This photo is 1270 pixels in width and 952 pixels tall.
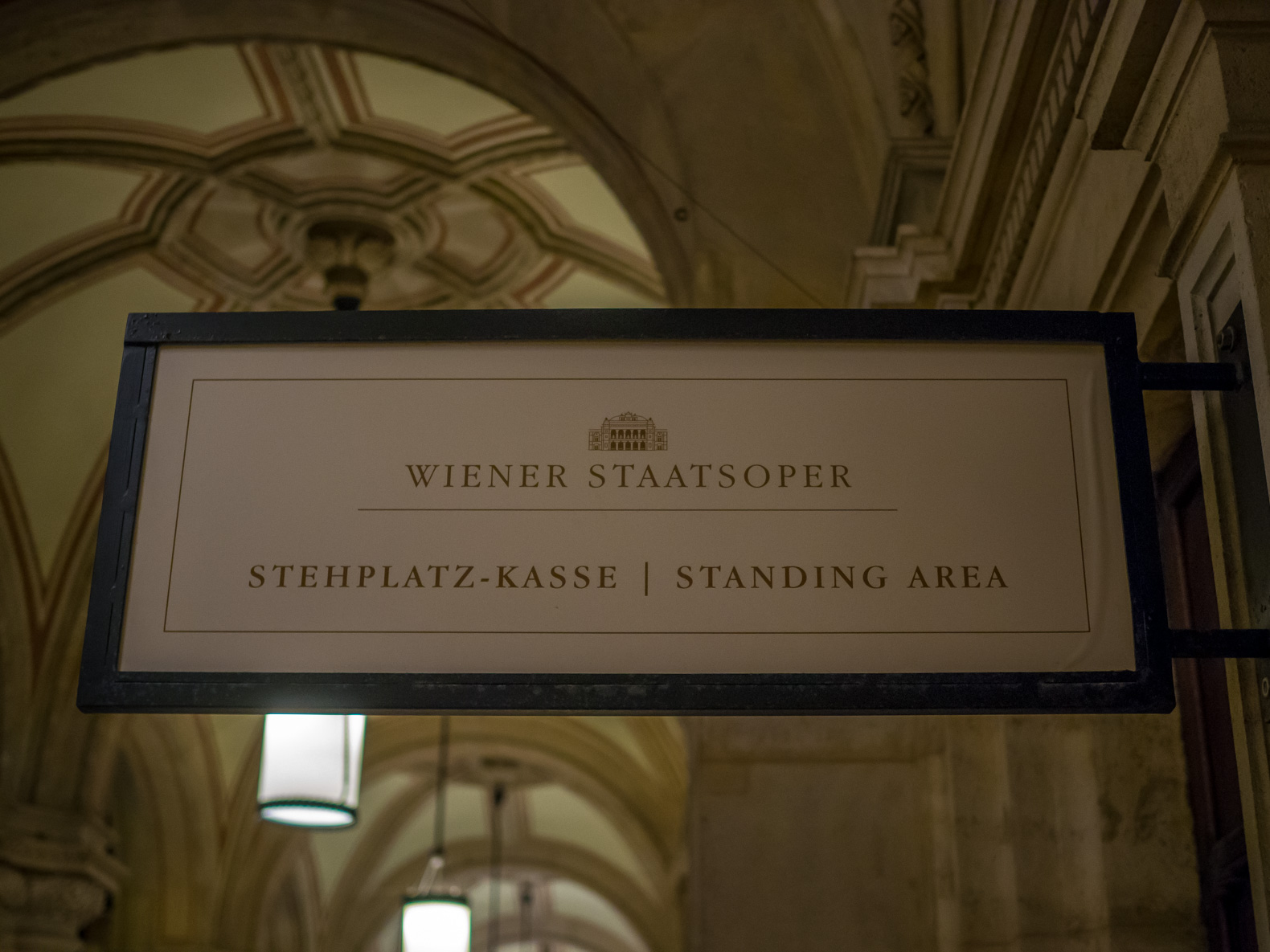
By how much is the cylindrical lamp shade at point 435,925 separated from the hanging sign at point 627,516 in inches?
323

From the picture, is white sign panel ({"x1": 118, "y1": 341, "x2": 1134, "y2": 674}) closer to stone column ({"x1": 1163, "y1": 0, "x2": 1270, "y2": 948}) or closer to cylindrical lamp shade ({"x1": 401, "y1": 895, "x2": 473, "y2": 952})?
stone column ({"x1": 1163, "y1": 0, "x2": 1270, "y2": 948})

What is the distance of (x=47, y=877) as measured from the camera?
8.72 m

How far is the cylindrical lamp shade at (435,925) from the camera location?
984 centimetres

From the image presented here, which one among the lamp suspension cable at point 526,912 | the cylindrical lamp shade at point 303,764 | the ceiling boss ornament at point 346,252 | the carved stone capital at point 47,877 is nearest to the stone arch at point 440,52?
the cylindrical lamp shade at point 303,764

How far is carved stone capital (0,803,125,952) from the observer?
8.51 meters

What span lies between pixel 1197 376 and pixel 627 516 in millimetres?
826

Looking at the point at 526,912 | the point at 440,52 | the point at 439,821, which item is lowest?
the point at 439,821

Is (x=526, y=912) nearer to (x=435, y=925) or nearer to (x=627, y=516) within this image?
(x=435, y=925)

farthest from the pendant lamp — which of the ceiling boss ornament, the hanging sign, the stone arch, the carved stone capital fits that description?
the hanging sign

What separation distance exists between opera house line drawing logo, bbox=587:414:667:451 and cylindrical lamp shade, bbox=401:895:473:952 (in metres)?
8.29

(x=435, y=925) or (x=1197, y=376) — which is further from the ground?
(x=435, y=925)

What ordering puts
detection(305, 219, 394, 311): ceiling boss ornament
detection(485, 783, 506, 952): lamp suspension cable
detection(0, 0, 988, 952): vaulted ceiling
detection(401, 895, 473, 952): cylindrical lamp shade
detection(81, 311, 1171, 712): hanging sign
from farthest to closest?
detection(485, 783, 506, 952): lamp suspension cable → detection(401, 895, 473, 952): cylindrical lamp shade → detection(305, 219, 394, 311): ceiling boss ornament → detection(0, 0, 988, 952): vaulted ceiling → detection(81, 311, 1171, 712): hanging sign

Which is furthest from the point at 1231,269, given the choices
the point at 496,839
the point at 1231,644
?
the point at 496,839

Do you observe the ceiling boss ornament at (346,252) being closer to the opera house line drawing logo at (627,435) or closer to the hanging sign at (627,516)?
the hanging sign at (627,516)
